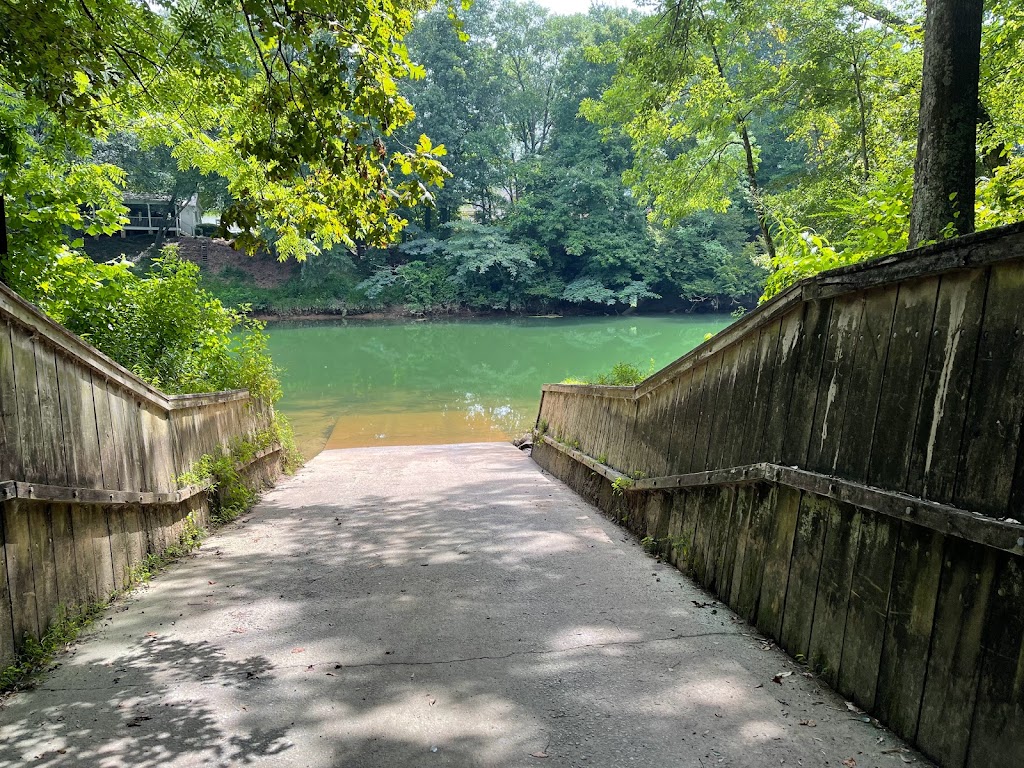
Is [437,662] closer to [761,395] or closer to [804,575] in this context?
[804,575]

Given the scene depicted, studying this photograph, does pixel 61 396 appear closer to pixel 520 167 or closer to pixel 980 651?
pixel 980 651

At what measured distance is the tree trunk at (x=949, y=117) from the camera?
10.2ft

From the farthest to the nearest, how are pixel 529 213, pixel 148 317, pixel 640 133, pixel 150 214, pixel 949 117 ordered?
pixel 150 214, pixel 529 213, pixel 640 133, pixel 148 317, pixel 949 117

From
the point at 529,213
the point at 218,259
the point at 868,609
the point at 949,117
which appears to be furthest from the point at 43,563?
the point at 218,259

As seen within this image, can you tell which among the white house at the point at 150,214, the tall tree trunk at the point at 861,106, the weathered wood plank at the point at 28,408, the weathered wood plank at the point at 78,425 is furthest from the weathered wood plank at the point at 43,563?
the white house at the point at 150,214

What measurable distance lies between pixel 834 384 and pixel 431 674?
212 cm

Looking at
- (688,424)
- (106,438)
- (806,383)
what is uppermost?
(806,383)

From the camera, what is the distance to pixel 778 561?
120 inches

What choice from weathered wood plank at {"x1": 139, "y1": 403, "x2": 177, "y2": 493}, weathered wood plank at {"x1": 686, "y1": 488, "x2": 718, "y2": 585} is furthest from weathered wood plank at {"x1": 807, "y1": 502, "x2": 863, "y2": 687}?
weathered wood plank at {"x1": 139, "y1": 403, "x2": 177, "y2": 493}

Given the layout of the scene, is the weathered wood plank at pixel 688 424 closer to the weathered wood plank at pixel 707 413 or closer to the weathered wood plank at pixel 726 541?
the weathered wood plank at pixel 707 413

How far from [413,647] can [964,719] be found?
82.7 inches

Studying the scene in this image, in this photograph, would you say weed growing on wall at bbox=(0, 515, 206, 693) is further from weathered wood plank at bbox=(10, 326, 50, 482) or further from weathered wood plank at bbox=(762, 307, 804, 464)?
weathered wood plank at bbox=(762, 307, 804, 464)

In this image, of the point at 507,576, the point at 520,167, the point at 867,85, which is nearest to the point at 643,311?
the point at 520,167

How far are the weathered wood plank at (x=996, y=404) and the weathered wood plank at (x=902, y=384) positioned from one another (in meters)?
0.25
